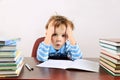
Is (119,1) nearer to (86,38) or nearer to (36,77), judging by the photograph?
(86,38)

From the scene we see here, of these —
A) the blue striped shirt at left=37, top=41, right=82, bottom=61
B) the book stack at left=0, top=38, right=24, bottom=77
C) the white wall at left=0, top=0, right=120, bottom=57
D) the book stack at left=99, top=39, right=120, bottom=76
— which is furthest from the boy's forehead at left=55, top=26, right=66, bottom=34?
the white wall at left=0, top=0, right=120, bottom=57

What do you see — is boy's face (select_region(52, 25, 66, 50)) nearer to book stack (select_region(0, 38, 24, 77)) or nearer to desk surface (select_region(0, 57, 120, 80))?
desk surface (select_region(0, 57, 120, 80))

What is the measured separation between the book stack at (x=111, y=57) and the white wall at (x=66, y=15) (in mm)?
1154

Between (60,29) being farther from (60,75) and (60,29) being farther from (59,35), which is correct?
(60,75)

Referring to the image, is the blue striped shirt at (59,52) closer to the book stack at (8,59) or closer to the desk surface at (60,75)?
the desk surface at (60,75)

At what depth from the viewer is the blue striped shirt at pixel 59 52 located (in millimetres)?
1375

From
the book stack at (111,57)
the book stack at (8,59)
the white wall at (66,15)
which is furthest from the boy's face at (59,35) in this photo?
the white wall at (66,15)

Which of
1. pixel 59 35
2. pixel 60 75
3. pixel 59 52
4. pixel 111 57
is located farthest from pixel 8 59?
pixel 59 52

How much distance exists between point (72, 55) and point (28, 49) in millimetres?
925

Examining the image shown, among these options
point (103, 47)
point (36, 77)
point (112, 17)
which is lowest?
point (36, 77)

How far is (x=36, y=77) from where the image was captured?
894 mm

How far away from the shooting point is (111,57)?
1.00m

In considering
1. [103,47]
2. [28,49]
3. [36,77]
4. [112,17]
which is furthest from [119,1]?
[36,77]

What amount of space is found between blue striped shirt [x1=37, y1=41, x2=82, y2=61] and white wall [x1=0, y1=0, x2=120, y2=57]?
682mm
